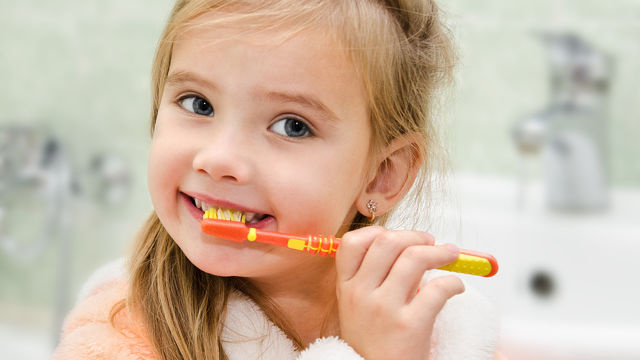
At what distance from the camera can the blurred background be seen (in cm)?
89

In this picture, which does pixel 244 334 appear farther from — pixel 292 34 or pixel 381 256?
pixel 292 34

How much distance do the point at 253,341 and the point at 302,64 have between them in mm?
227

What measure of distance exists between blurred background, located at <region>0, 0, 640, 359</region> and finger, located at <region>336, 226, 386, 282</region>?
250mm

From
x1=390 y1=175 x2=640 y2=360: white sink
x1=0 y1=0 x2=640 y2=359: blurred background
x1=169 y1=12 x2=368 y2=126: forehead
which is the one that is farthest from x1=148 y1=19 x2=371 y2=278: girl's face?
x1=390 y1=175 x2=640 y2=360: white sink

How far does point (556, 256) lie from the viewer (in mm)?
903

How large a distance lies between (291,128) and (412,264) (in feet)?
0.43

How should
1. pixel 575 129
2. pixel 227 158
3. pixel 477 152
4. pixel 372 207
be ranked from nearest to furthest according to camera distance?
1. pixel 227 158
2. pixel 372 207
3. pixel 575 129
4. pixel 477 152

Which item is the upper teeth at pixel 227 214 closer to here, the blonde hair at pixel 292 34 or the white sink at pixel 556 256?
the blonde hair at pixel 292 34

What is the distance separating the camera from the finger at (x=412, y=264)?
47cm

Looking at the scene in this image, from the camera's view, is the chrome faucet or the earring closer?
the earring

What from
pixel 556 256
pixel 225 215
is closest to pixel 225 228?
pixel 225 215

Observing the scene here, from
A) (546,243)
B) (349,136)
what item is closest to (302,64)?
(349,136)

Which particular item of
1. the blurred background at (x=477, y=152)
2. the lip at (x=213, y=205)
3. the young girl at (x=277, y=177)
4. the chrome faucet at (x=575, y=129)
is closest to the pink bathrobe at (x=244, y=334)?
the young girl at (x=277, y=177)

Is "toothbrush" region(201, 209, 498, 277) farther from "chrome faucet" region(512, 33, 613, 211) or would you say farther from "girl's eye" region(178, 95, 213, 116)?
"chrome faucet" region(512, 33, 613, 211)
